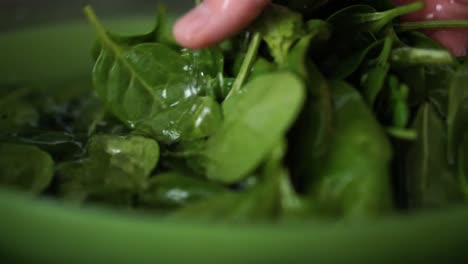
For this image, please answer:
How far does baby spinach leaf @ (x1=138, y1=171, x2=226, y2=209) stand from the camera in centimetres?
39

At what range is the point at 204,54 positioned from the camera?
0.52m

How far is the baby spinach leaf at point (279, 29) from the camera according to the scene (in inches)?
18.0

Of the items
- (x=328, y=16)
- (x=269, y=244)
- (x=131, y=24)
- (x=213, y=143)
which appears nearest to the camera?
(x=269, y=244)

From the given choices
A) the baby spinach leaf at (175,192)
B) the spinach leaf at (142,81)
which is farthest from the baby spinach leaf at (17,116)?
the baby spinach leaf at (175,192)

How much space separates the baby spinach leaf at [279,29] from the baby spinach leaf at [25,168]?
179mm

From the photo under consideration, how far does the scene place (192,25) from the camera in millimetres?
453

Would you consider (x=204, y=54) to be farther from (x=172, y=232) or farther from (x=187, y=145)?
(x=172, y=232)

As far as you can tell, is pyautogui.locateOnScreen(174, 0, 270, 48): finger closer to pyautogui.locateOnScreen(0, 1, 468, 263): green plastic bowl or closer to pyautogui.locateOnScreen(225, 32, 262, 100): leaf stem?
pyautogui.locateOnScreen(225, 32, 262, 100): leaf stem

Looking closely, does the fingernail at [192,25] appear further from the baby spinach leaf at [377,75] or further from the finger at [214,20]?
the baby spinach leaf at [377,75]

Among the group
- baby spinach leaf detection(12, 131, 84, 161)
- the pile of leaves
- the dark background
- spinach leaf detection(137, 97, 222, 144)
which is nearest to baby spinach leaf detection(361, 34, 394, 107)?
the pile of leaves

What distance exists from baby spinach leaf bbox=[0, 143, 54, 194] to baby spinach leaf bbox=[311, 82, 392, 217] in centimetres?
18

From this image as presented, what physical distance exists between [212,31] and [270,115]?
109mm

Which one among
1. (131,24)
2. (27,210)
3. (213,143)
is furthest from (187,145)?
(131,24)

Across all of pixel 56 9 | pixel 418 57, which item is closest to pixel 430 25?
pixel 418 57
